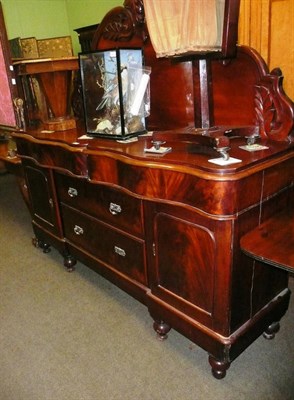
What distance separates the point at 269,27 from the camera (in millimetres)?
1753

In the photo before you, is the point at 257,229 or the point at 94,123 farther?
the point at 94,123

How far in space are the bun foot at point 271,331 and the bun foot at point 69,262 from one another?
134cm

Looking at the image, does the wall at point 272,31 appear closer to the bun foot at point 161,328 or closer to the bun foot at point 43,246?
the bun foot at point 161,328

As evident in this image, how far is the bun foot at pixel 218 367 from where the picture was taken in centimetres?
138

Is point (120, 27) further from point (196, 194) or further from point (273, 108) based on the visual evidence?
point (196, 194)

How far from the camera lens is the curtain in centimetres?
115

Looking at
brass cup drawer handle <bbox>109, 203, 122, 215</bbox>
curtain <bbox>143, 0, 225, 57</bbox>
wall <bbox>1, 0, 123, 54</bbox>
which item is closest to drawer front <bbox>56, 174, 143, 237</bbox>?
brass cup drawer handle <bbox>109, 203, 122, 215</bbox>

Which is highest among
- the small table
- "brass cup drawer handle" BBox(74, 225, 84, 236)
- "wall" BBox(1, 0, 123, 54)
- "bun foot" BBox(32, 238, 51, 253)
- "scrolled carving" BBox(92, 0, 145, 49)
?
"wall" BBox(1, 0, 123, 54)

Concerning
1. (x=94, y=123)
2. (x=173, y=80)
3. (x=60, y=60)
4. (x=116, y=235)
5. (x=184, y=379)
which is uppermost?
(x=60, y=60)

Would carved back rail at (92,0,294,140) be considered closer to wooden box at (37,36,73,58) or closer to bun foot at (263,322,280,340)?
bun foot at (263,322,280,340)

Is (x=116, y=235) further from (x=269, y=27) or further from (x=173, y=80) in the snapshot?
(x=269, y=27)

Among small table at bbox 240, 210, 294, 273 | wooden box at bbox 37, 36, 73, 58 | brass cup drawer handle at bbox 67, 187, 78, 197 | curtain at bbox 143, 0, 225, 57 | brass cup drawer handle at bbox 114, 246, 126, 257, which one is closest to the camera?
small table at bbox 240, 210, 294, 273

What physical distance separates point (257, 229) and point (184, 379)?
79cm

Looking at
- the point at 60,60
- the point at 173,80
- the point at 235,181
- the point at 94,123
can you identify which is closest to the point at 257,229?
the point at 235,181
